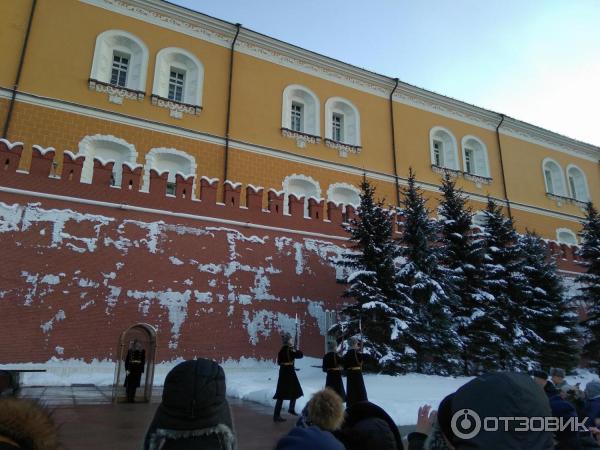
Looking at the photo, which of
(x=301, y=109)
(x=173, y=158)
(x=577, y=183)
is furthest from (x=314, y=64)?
(x=577, y=183)

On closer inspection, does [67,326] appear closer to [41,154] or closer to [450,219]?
[41,154]

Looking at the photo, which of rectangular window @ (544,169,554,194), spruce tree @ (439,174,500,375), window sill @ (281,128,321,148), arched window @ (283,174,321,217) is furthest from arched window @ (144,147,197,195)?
rectangular window @ (544,169,554,194)

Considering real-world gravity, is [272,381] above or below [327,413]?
below

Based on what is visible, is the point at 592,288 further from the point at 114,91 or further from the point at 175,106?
the point at 114,91

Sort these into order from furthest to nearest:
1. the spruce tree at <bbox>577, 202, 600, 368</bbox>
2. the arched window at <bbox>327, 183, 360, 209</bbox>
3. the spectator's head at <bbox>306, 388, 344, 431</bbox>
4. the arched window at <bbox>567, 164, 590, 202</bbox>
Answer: the arched window at <bbox>567, 164, 590, 202</bbox> → the arched window at <bbox>327, 183, 360, 209</bbox> → the spruce tree at <bbox>577, 202, 600, 368</bbox> → the spectator's head at <bbox>306, 388, 344, 431</bbox>

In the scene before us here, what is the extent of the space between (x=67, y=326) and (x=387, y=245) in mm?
7427

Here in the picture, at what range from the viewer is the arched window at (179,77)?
16.9 metres

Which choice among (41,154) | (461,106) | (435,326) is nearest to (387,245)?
(435,326)

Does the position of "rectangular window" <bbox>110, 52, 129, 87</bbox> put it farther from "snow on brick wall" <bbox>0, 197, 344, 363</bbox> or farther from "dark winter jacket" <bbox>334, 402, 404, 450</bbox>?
"dark winter jacket" <bbox>334, 402, 404, 450</bbox>

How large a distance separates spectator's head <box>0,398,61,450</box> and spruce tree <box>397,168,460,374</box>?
9.91 m

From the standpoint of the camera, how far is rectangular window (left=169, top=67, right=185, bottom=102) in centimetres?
1728

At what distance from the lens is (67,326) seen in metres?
10.1

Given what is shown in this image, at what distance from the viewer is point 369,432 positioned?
242 cm

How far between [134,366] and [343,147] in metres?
13.3
